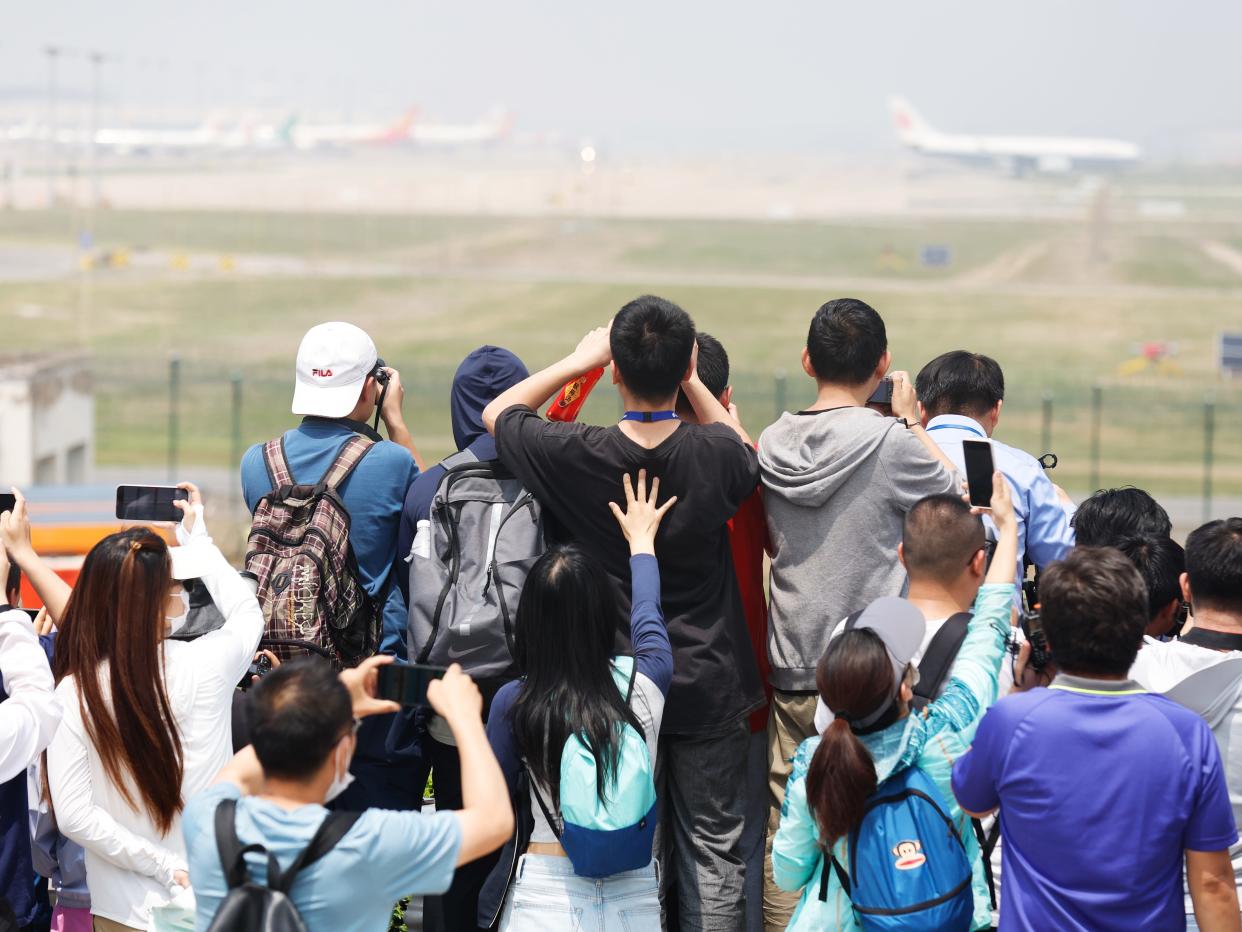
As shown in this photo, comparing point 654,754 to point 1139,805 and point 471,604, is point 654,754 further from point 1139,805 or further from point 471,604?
point 1139,805

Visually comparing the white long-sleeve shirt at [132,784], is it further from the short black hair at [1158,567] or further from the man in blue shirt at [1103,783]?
the short black hair at [1158,567]

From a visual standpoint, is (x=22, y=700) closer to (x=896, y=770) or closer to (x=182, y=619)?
(x=182, y=619)

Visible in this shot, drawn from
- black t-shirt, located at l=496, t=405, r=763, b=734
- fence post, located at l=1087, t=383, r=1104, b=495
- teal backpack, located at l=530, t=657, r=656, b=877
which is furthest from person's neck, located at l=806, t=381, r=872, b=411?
fence post, located at l=1087, t=383, r=1104, b=495

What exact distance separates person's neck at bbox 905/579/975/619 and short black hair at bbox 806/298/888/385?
76 centimetres

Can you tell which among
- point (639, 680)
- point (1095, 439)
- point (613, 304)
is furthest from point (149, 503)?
point (613, 304)

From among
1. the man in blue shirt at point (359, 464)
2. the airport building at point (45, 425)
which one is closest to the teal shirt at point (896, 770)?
the man in blue shirt at point (359, 464)

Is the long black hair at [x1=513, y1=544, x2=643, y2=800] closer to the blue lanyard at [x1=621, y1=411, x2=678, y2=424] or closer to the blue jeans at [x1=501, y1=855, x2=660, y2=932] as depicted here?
the blue jeans at [x1=501, y1=855, x2=660, y2=932]

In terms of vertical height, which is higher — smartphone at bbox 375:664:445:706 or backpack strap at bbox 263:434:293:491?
backpack strap at bbox 263:434:293:491

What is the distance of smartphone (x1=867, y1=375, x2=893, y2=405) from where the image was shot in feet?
13.6

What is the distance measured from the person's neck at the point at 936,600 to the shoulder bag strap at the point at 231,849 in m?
1.70

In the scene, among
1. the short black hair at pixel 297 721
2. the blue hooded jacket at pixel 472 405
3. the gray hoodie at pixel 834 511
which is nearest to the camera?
the short black hair at pixel 297 721

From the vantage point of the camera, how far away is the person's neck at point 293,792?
2.72m

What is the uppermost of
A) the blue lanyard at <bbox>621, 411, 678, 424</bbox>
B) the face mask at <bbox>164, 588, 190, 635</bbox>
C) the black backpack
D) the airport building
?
the blue lanyard at <bbox>621, 411, 678, 424</bbox>

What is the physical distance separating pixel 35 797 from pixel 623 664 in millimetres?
1634
